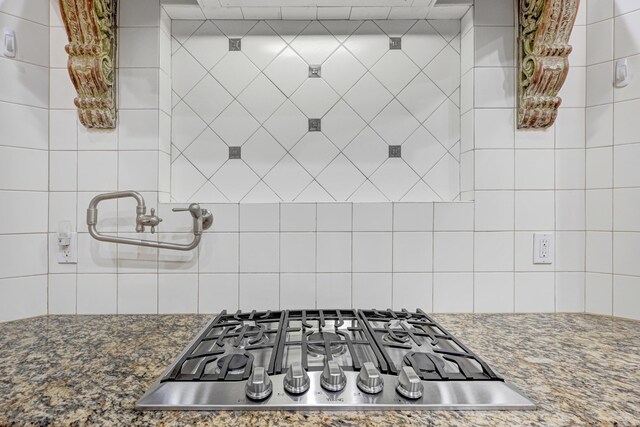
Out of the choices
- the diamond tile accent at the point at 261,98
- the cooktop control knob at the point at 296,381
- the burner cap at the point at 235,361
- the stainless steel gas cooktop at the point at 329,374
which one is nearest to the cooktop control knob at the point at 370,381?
the stainless steel gas cooktop at the point at 329,374

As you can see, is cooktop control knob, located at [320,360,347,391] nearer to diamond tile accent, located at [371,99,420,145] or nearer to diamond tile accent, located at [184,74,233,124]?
diamond tile accent, located at [371,99,420,145]

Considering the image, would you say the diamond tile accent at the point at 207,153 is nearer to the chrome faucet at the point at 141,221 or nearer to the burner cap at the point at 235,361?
the chrome faucet at the point at 141,221

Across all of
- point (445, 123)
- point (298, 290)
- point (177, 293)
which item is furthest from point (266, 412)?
point (445, 123)

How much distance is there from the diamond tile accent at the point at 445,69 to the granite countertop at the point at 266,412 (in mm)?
940

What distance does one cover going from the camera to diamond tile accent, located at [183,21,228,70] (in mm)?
1374

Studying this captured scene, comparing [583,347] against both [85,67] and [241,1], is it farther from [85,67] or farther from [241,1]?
[85,67]

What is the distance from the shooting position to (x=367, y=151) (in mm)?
1388

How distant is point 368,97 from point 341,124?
161mm

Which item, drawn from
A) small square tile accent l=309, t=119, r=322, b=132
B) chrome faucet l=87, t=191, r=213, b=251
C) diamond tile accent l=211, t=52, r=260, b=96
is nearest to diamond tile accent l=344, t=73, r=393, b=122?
small square tile accent l=309, t=119, r=322, b=132

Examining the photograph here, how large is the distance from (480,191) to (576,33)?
72 cm

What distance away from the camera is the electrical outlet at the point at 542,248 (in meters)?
1.27

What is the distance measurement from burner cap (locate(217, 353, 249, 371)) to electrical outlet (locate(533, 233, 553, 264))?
1139 millimetres

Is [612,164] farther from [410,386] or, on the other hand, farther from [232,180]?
[232,180]

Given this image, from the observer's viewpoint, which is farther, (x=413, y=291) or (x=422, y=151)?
(x=422, y=151)
